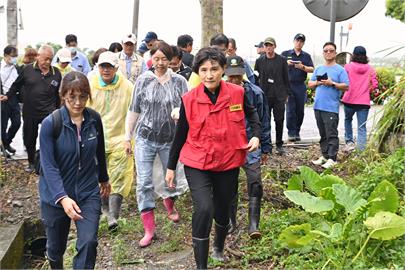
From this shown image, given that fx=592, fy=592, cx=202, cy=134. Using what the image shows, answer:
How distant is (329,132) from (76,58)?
4715mm

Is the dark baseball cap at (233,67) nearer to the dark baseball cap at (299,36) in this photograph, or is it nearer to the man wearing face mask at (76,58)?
the dark baseball cap at (299,36)

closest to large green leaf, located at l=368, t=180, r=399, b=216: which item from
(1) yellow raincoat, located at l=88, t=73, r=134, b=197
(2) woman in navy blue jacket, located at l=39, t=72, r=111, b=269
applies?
(2) woman in navy blue jacket, located at l=39, t=72, r=111, b=269

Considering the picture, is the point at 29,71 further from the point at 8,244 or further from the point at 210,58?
the point at 210,58

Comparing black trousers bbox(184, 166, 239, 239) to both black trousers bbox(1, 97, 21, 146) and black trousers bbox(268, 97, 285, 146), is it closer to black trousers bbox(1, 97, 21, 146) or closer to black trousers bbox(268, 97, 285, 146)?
black trousers bbox(268, 97, 285, 146)

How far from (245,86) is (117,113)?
1454mm

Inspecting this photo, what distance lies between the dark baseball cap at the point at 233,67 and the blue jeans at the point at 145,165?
986mm

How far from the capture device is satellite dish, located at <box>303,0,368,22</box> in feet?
24.0

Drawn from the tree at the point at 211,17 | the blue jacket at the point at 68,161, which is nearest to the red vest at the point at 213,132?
the blue jacket at the point at 68,161

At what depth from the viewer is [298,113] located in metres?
10.3

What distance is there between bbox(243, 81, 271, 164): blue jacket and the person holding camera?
2896 millimetres

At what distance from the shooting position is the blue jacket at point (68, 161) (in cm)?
404

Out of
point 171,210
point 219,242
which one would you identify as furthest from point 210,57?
point 171,210

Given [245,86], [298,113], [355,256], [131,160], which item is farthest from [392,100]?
[298,113]

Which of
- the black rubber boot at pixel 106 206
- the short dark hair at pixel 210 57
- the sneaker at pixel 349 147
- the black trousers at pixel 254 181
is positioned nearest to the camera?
the short dark hair at pixel 210 57
